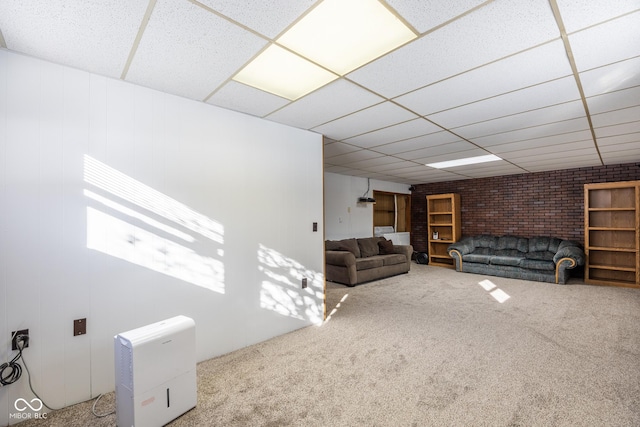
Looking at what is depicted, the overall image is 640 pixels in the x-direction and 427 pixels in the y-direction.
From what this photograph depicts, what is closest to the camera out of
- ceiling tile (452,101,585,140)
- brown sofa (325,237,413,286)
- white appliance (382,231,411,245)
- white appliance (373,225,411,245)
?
ceiling tile (452,101,585,140)

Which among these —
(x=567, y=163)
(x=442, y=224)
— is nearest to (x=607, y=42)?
(x=567, y=163)

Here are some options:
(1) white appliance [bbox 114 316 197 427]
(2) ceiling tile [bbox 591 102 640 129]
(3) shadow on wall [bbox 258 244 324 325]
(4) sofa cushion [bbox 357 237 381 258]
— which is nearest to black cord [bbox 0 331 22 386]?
(1) white appliance [bbox 114 316 197 427]

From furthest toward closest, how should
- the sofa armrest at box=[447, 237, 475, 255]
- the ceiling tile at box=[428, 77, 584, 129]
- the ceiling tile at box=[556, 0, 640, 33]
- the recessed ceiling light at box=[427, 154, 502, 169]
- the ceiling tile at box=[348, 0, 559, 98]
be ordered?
the sofa armrest at box=[447, 237, 475, 255], the recessed ceiling light at box=[427, 154, 502, 169], the ceiling tile at box=[428, 77, 584, 129], the ceiling tile at box=[348, 0, 559, 98], the ceiling tile at box=[556, 0, 640, 33]

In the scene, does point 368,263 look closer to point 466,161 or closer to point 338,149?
point 338,149

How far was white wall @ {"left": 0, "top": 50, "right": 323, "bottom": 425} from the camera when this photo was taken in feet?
6.21

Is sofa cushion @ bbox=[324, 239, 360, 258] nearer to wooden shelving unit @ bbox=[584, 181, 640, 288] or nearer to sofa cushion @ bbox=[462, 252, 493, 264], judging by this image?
sofa cushion @ bbox=[462, 252, 493, 264]

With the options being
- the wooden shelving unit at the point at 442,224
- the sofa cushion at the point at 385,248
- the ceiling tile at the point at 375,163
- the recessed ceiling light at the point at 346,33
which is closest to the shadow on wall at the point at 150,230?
the recessed ceiling light at the point at 346,33

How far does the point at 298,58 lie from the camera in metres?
1.96

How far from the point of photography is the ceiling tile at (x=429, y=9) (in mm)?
1435

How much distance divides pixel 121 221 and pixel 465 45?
8.88ft

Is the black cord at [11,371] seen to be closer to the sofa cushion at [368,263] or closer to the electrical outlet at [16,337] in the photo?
the electrical outlet at [16,337]

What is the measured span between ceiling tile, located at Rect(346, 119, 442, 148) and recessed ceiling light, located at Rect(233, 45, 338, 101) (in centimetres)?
132

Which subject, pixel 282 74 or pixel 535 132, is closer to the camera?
pixel 282 74

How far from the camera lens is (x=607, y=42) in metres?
1.73
